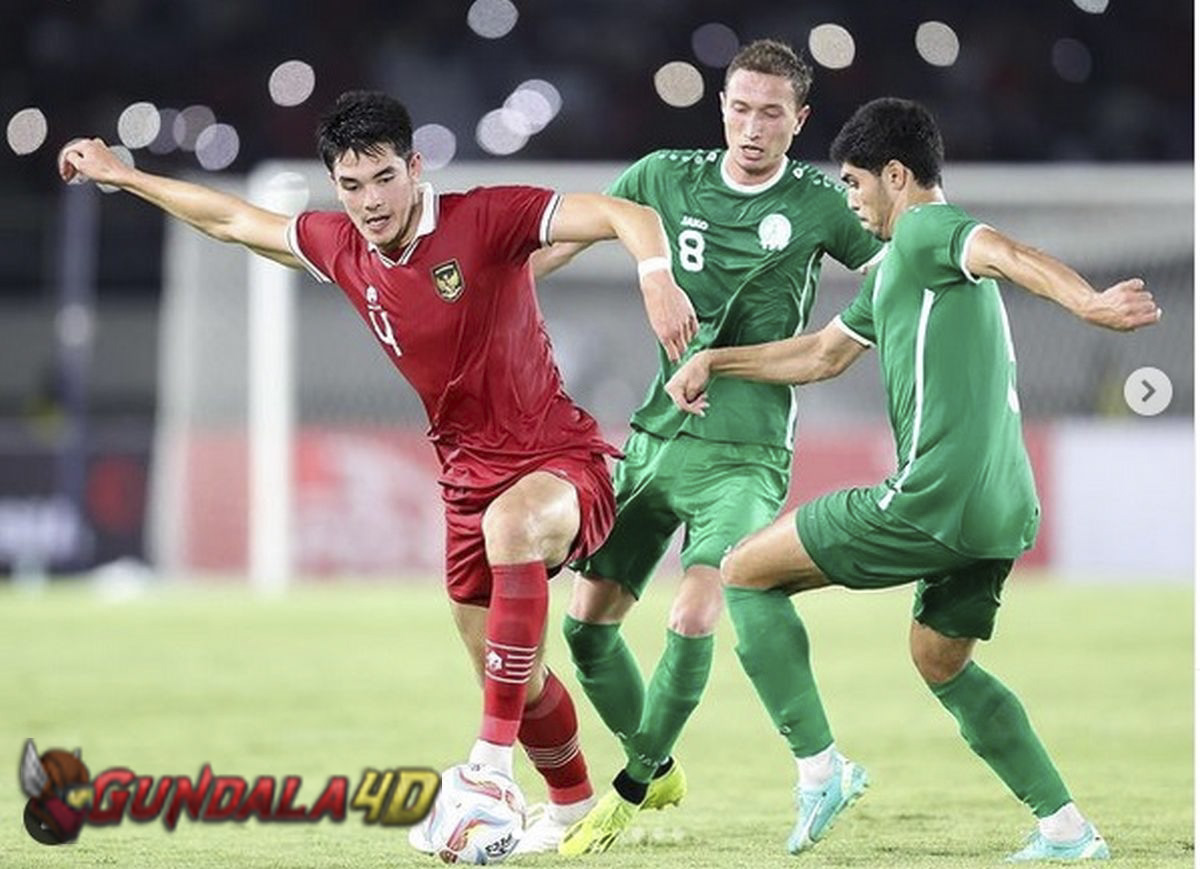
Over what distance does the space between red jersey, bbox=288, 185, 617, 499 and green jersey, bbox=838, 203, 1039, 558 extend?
0.98 metres

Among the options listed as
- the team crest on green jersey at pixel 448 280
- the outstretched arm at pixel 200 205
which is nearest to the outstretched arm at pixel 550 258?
the team crest on green jersey at pixel 448 280

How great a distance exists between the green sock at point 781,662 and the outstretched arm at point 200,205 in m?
1.64

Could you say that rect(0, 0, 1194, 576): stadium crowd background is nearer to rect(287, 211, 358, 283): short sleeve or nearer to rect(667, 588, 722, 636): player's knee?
rect(287, 211, 358, 283): short sleeve

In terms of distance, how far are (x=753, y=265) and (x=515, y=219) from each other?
3.28 ft

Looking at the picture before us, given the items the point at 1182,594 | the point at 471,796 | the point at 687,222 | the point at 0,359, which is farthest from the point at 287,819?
the point at 0,359

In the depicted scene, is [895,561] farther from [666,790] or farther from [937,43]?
[937,43]

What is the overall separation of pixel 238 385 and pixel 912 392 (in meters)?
14.3

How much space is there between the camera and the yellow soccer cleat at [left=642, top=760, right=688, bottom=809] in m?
7.04

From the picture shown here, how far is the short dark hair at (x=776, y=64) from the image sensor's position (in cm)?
680

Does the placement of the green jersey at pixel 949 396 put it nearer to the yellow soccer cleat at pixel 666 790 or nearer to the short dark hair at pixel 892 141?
the short dark hair at pixel 892 141

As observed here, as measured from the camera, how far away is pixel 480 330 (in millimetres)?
6395

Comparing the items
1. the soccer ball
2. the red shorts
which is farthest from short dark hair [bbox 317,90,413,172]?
the soccer ball

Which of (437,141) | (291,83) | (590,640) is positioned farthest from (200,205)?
(291,83)

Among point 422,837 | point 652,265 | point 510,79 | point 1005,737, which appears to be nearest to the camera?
point 652,265
